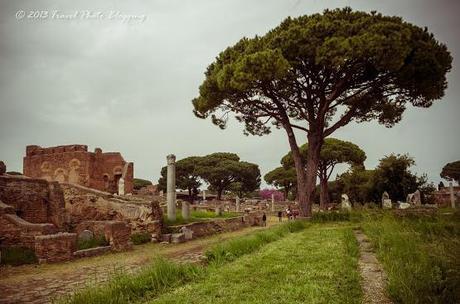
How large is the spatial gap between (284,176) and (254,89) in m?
39.2

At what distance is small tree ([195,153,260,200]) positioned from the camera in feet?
180

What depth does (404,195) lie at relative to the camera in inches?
1070

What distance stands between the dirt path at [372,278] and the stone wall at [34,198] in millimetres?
11238

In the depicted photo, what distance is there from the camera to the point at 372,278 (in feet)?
18.1

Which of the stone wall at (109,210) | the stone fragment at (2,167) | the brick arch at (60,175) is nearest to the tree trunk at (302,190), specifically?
the stone wall at (109,210)

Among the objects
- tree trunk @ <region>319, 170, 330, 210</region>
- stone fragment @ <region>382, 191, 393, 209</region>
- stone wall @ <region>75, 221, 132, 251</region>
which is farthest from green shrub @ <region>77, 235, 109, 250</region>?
tree trunk @ <region>319, 170, 330, 210</region>

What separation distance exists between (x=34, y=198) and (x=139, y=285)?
32.3ft

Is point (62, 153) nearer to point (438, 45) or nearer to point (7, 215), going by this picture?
point (7, 215)

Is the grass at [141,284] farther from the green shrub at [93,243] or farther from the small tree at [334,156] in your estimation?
the small tree at [334,156]

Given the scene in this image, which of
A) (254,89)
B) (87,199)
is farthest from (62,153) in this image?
(254,89)

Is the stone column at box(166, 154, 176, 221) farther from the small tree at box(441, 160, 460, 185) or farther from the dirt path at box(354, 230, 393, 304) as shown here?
the small tree at box(441, 160, 460, 185)

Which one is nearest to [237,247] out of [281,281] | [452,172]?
[281,281]

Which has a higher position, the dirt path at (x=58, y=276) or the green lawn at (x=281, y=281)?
the green lawn at (x=281, y=281)

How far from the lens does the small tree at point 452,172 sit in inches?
2271
